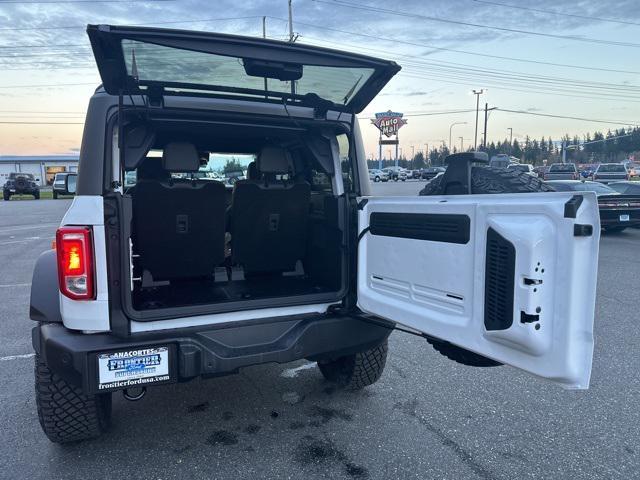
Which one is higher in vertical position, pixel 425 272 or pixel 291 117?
pixel 291 117

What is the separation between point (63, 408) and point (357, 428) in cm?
174

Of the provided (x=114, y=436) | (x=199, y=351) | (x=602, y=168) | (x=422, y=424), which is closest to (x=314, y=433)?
(x=422, y=424)

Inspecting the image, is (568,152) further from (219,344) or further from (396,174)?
(219,344)

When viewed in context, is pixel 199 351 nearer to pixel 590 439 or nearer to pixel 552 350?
pixel 552 350

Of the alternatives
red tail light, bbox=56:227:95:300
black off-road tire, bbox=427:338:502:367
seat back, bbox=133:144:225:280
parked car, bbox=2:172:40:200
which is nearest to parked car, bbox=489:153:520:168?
black off-road tire, bbox=427:338:502:367

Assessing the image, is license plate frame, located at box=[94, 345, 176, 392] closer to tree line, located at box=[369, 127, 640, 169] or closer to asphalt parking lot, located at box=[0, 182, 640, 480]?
asphalt parking lot, located at box=[0, 182, 640, 480]

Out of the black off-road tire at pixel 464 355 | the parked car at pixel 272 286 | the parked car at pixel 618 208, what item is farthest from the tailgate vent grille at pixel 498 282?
the parked car at pixel 618 208

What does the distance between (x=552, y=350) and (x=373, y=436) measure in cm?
149

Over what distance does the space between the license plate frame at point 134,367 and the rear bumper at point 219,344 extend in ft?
0.04

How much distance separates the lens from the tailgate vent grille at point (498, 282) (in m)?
1.87

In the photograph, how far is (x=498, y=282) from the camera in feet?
6.36

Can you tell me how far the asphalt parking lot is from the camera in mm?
2576

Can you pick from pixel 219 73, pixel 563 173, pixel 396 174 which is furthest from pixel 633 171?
pixel 219 73

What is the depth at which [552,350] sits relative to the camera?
5.81 feet
